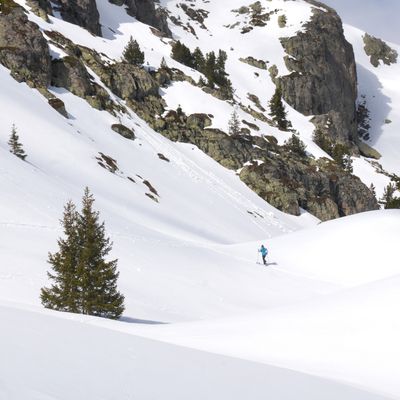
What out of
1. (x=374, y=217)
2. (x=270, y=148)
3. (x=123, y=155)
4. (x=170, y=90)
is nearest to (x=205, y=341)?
(x=374, y=217)

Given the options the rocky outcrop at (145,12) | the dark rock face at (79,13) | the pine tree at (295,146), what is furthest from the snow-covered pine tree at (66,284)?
the rocky outcrop at (145,12)

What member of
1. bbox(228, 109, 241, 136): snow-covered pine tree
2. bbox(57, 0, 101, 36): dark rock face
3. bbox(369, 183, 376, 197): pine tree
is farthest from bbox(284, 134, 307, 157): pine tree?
bbox(57, 0, 101, 36): dark rock face

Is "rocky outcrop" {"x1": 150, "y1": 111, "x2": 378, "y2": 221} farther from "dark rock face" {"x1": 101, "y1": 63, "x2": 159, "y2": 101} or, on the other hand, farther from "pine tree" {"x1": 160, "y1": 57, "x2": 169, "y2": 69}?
"pine tree" {"x1": 160, "y1": 57, "x2": 169, "y2": 69}

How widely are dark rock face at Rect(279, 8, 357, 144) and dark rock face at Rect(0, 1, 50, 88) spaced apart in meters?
67.8

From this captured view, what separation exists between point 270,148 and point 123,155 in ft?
108

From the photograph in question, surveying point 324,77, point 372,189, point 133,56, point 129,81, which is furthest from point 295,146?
point 324,77

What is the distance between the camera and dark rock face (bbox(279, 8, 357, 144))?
388 feet

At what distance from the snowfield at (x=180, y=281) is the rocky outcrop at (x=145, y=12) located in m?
45.6

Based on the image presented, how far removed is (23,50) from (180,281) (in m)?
51.3

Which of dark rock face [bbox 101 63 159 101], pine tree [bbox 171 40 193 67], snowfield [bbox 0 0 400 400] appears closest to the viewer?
snowfield [bbox 0 0 400 400]

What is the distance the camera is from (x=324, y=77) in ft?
427

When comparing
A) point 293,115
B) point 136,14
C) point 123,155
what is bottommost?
point 123,155

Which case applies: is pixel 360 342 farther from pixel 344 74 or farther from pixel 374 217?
pixel 344 74

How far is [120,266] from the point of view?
23.0 meters
